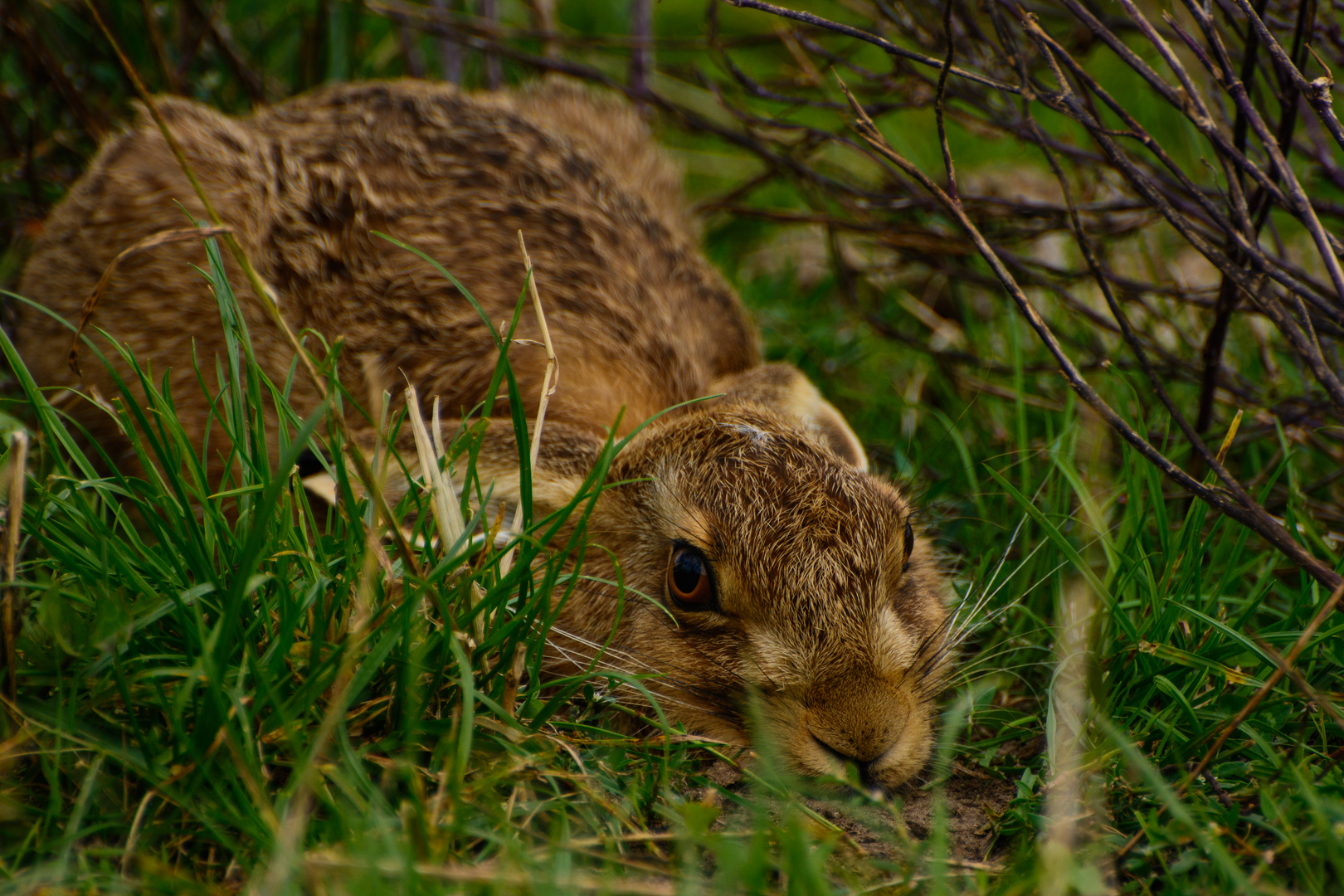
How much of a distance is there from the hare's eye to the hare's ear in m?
0.79

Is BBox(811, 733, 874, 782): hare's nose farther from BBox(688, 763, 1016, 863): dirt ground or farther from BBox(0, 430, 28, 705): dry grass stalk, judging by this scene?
BBox(0, 430, 28, 705): dry grass stalk

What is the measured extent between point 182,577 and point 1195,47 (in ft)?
9.58

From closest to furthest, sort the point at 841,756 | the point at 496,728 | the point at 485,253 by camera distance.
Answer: the point at 496,728 < the point at 841,756 < the point at 485,253

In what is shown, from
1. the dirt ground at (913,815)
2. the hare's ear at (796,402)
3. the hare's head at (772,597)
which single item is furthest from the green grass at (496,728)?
the hare's ear at (796,402)

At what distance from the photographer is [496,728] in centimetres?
245

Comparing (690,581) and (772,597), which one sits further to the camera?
(690,581)

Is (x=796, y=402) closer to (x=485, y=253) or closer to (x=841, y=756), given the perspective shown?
(x=485, y=253)

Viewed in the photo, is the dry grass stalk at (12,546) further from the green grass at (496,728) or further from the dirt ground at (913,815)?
the dirt ground at (913,815)

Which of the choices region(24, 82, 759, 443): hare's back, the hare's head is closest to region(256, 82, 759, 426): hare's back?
region(24, 82, 759, 443): hare's back

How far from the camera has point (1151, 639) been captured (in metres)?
2.99

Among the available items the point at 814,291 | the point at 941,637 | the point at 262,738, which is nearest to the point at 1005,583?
the point at 941,637

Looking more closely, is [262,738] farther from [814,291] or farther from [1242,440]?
[814,291]

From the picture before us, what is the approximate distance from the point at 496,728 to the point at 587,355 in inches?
71.3

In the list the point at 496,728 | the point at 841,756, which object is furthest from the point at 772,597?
the point at 496,728
